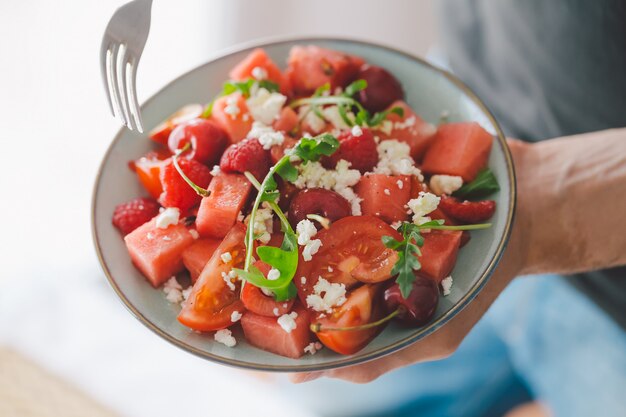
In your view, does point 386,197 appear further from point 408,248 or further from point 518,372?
point 518,372

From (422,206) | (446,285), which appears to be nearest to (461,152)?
(422,206)

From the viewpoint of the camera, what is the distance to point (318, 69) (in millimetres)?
1389

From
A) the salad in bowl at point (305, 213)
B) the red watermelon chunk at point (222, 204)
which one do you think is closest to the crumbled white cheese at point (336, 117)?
the salad in bowl at point (305, 213)

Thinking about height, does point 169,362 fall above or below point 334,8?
below

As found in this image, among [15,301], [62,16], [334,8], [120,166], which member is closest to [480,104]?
[120,166]

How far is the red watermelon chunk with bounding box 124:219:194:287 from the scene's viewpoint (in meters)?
1.16

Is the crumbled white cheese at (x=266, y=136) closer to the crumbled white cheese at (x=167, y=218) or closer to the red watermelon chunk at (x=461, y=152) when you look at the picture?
the crumbled white cheese at (x=167, y=218)

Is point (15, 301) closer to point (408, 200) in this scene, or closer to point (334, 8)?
point (408, 200)

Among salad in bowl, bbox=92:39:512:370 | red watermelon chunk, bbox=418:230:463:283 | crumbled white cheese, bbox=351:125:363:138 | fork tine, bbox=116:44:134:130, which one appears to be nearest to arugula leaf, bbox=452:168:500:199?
salad in bowl, bbox=92:39:512:370

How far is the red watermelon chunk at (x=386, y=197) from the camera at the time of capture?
1.15m

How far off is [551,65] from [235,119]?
0.85 meters

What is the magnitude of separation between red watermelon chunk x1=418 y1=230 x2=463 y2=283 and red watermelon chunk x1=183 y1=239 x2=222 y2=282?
0.37 m

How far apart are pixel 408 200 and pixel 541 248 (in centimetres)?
41

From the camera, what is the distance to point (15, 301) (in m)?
1.91
